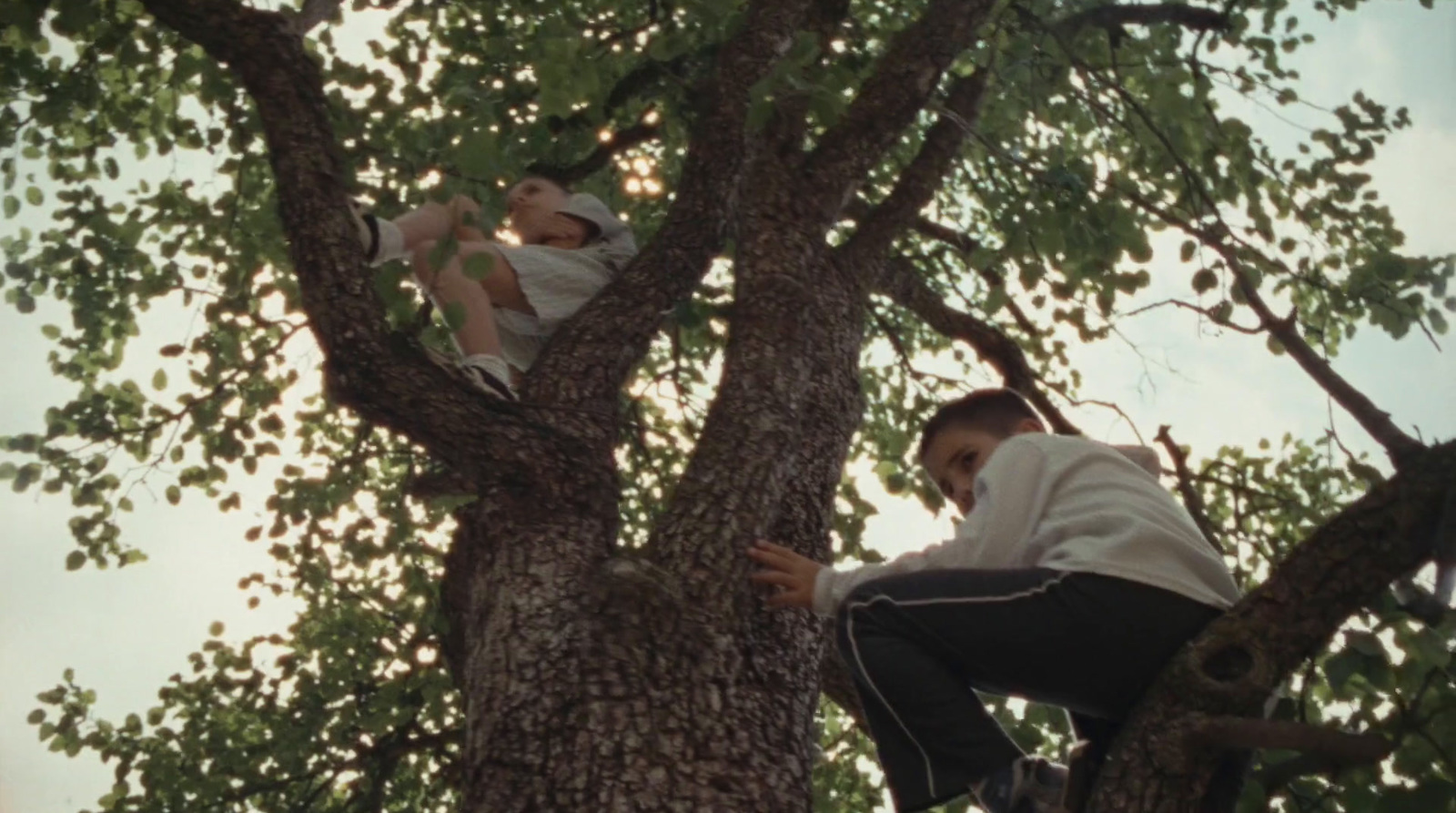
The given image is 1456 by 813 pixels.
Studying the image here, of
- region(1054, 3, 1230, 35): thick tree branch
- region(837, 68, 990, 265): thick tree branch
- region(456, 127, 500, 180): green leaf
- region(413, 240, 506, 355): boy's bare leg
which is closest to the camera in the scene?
region(456, 127, 500, 180): green leaf

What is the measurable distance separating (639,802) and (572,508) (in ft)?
3.06

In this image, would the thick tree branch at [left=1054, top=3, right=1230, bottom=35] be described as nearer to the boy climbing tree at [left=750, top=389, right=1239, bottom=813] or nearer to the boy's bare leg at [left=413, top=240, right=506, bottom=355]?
the boy's bare leg at [left=413, top=240, right=506, bottom=355]

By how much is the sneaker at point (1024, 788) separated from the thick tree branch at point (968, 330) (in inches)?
106

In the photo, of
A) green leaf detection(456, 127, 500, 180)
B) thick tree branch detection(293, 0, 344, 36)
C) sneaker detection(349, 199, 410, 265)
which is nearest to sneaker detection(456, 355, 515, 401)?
sneaker detection(349, 199, 410, 265)

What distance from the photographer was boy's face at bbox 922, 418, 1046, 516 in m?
3.17

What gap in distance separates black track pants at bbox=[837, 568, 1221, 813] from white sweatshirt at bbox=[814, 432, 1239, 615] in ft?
0.21

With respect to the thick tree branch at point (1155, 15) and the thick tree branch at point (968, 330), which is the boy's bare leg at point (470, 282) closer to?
the thick tree branch at point (968, 330)

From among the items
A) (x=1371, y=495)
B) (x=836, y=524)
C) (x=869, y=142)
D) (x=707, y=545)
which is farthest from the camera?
(x=836, y=524)

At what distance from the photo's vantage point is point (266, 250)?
641 centimetres

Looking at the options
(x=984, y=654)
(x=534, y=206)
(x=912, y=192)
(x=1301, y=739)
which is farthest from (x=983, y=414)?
(x=534, y=206)

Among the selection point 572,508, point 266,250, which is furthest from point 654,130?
point 572,508

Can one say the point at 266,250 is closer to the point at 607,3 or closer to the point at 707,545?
the point at 607,3

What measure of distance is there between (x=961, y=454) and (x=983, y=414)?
0.13m

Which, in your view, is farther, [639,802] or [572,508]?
[572,508]
